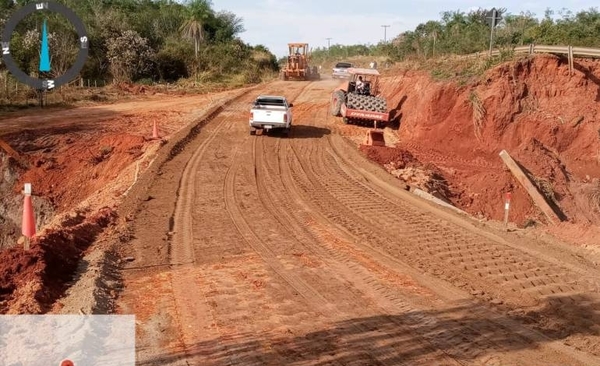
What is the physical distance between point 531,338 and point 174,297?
4669 millimetres

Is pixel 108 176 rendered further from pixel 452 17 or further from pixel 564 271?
pixel 452 17

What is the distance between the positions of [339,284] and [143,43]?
42.2 metres

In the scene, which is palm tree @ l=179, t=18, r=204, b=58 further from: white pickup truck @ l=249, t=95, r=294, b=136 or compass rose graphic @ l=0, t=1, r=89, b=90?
white pickup truck @ l=249, t=95, r=294, b=136

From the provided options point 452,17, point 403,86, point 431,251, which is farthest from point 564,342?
point 452,17

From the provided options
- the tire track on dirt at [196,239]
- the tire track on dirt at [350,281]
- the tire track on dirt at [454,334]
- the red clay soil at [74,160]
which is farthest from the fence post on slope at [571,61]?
the tire track on dirt at [454,334]

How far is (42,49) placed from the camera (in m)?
35.8

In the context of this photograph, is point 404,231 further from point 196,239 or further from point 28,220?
point 28,220

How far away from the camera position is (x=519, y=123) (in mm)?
22969

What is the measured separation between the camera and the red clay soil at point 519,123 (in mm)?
21547

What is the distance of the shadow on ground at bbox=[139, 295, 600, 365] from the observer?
634 cm

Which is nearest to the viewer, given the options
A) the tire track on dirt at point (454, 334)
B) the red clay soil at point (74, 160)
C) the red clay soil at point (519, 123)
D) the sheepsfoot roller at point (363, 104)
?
the tire track on dirt at point (454, 334)

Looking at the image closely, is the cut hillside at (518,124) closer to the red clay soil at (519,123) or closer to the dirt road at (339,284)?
the red clay soil at (519,123)
